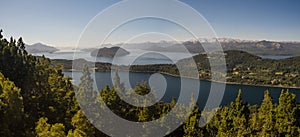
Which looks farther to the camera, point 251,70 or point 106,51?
point 251,70

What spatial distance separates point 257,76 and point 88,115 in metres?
139

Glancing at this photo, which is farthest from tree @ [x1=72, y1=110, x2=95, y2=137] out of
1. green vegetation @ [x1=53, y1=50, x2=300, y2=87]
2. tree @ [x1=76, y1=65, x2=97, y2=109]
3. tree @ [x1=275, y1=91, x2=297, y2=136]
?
green vegetation @ [x1=53, y1=50, x2=300, y2=87]

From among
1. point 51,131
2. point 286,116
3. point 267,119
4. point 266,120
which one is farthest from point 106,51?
point 286,116

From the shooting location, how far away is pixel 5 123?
12203mm

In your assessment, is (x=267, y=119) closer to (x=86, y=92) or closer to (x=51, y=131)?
(x=86, y=92)

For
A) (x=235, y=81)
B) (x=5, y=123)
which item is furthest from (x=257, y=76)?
(x=5, y=123)

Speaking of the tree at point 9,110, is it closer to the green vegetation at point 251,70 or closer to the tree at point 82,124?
the tree at point 82,124

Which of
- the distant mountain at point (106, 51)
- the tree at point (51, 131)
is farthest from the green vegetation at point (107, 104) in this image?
the tree at point (51, 131)

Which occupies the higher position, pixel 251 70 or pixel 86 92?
pixel 251 70

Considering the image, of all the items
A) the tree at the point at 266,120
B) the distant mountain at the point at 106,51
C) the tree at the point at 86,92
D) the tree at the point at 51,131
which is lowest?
the tree at the point at 266,120

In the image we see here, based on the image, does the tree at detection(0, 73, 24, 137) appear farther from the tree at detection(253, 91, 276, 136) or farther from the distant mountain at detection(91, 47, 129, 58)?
the tree at detection(253, 91, 276, 136)

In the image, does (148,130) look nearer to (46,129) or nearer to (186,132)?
(186,132)

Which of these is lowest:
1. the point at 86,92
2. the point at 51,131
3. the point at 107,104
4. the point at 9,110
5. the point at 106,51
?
the point at 51,131

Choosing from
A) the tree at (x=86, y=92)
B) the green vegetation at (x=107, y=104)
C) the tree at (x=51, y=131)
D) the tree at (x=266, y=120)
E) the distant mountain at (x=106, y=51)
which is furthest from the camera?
the tree at (x=86, y=92)
